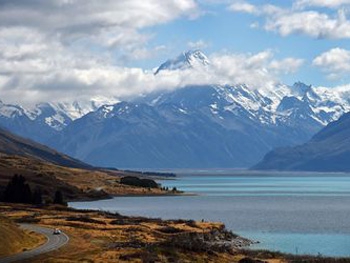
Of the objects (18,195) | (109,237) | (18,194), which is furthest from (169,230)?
(18,194)

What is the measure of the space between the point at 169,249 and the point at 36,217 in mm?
50397

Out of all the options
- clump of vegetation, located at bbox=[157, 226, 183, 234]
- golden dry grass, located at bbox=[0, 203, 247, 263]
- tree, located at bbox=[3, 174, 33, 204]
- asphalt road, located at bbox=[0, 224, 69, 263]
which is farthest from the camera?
tree, located at bbox=[3, 174, 33, 204]

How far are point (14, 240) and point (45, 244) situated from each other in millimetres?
4451

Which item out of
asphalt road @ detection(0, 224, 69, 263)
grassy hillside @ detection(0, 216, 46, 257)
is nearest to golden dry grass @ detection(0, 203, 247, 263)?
asphalt road @ detection(0, 224, 69, 263)

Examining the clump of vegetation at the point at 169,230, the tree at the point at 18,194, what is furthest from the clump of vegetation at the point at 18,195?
the clump of vegetation at the point at 169,230

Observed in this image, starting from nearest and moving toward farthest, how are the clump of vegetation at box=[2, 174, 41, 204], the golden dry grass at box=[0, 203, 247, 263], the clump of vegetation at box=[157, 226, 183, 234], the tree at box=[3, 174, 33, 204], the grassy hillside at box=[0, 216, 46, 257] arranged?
the golden dry grass at box=[0, 203, 247, 263], the grassy hillside at box=[0, 216, 46, 257], the clump of vegetation at box=[157, 226, 183, 234], the clump of vegetation at box=[2, 174, 41, 204], the tree at box=[3, 174, 33, 204]

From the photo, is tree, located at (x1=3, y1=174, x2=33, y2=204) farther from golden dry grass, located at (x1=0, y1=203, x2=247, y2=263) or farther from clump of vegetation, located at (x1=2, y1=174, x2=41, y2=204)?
golden dry grass, located at (x1=0, y1=203, x2=247, y2=263)

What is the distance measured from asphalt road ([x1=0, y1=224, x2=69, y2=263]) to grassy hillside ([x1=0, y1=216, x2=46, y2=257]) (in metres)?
1.33

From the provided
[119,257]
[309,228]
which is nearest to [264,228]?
[309,228]

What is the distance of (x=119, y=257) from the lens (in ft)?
266

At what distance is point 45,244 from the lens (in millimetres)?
90000

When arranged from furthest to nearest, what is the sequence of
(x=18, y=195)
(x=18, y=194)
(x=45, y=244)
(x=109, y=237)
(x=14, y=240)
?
1. (x=18, y=194)
2. (x=18, y=195)
3. (x=109, y=237)
4. (x=45, y=244)
5. (x=14, y=240)

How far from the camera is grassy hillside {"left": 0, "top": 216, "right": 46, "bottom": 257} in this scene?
270ft

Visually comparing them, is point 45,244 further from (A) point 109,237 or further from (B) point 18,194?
(B) point 18,194
